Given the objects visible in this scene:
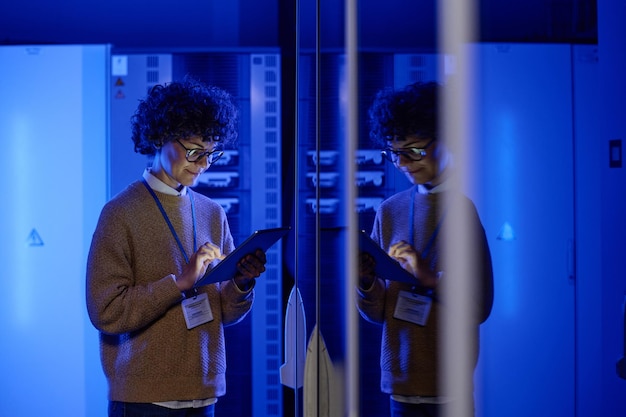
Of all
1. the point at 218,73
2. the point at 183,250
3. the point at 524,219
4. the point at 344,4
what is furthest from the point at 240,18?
the point at 524,219

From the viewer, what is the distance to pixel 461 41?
2.05 feet

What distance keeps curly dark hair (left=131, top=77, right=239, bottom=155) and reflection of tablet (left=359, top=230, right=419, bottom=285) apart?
4.25 feet

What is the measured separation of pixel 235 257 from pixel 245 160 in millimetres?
881

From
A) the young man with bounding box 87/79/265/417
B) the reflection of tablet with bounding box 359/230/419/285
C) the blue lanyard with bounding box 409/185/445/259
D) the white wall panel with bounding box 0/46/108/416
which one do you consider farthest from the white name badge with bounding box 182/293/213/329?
the blue lanyard with bounding box 409/185/445/259

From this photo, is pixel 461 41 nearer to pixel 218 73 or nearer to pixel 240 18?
pixel 218 73

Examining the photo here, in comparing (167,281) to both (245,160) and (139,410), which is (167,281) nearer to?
(139,410)

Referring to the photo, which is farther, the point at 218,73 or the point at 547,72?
the point at 218,73

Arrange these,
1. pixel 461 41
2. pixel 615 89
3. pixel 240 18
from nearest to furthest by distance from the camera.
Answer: pixel 615 89 → pixel 461 41 → pixel 240 18

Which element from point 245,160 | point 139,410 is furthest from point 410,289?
point 245,160

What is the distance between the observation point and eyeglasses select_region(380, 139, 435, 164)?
2.37ft

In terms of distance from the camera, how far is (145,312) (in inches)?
77.2

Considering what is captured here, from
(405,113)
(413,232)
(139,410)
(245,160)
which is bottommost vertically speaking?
(139,410)

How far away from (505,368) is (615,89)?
24 centimetres

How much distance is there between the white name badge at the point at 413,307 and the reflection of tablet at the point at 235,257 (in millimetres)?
1118
